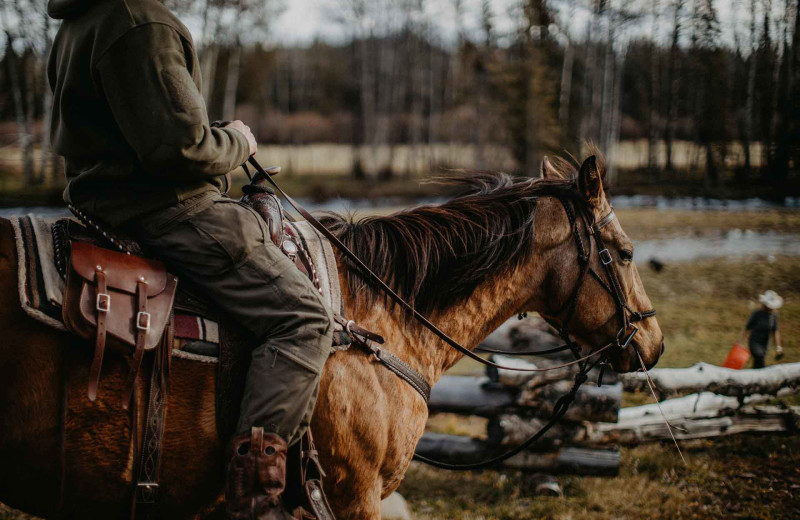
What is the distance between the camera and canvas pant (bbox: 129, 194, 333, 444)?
220 centimetres

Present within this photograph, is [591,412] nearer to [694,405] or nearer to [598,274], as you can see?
[694,405]

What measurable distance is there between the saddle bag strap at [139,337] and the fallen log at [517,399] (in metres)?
3.63

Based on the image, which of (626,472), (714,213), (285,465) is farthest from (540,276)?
(714,213)

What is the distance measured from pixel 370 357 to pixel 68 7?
188 cm

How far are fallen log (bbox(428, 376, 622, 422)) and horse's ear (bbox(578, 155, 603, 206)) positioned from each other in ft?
8.95

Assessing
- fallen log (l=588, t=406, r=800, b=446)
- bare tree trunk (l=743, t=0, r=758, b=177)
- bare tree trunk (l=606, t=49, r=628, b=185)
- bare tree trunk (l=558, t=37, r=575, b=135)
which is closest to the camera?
fallen log (l=588, t=406, r=800, b=446)

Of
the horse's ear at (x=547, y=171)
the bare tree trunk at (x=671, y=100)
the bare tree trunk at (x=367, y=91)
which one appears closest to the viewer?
the horse's ear at (x=547, y=171)

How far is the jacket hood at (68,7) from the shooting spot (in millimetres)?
2051

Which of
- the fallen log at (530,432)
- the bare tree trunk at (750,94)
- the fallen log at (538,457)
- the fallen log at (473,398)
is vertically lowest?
the fallen log at (538,457)

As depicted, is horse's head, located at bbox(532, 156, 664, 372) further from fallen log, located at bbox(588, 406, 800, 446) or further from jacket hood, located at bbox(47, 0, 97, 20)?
fallen log, located at bbox(588, 406, 800, 446)

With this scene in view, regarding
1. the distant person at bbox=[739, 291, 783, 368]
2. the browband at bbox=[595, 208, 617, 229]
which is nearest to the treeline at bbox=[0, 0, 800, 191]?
the distant person at bbox=[739, 291, 783, 368]

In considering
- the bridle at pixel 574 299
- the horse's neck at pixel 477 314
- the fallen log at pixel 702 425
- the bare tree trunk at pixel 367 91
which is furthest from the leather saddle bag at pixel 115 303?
the bare tree trunk at pixel 367 91

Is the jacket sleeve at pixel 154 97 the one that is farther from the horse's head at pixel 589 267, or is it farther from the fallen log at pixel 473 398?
the fallen log at pixel 473 398

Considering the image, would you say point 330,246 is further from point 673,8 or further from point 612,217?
point 673,8
